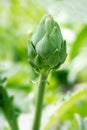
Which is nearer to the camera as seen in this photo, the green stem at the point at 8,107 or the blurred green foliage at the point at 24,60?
the green stem at the point at 8,107

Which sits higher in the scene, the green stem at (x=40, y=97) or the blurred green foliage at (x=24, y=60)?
the blurred green foliage at (x=24, y=60)

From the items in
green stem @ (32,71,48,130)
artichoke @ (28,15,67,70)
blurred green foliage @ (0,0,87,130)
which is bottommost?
green stem @ (32,71,48,130)

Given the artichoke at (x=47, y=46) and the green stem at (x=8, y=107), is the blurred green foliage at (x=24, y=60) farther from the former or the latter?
the artichoke at (x=47, y=46)

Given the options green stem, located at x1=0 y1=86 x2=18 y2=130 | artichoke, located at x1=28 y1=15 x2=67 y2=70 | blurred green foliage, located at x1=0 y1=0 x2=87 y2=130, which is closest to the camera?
artichoke, located at x1=28 y1=15 x2=67 y2=70

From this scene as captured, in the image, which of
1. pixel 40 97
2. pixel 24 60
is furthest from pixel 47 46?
pixel 24 60

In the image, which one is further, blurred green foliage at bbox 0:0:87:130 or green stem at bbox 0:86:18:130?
blurred green foliage at bbox 0:0:87:130

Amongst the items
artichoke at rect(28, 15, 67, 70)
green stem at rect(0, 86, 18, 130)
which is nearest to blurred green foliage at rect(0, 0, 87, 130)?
green stem at rect(0, 86, 18, 130)

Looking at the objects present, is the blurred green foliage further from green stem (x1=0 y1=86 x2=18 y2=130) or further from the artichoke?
the artichoke

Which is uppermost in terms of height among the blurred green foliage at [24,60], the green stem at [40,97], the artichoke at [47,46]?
the blurred green foliage at [24,60]

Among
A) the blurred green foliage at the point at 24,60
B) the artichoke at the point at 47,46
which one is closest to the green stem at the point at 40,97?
the artichoke at the point at 47,46
